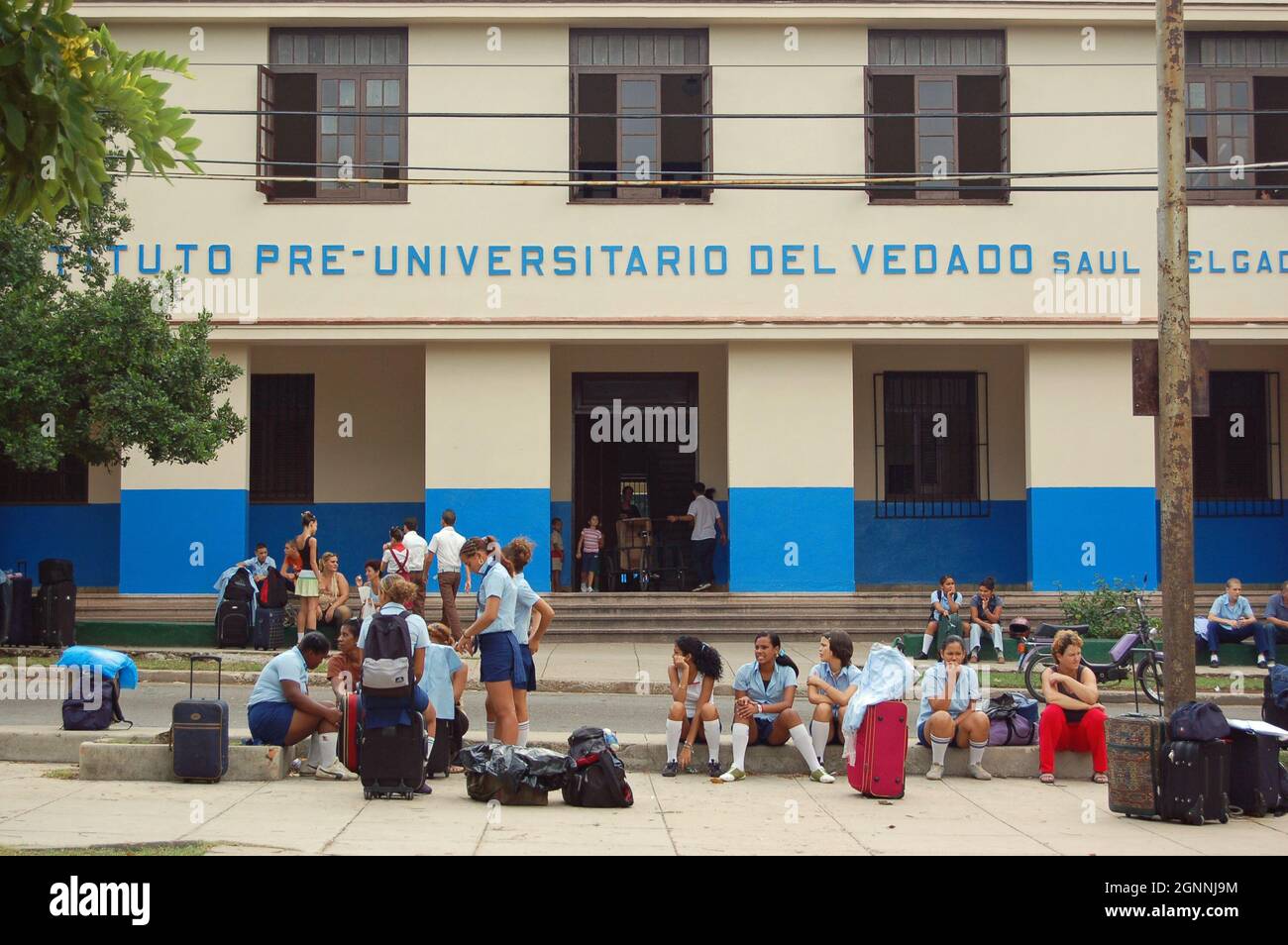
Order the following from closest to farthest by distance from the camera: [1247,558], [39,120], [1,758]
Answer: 1. [39,120]
2. [1,758]
3. [1247,558]

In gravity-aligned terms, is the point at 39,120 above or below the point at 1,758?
above

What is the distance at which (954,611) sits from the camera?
63.5ft

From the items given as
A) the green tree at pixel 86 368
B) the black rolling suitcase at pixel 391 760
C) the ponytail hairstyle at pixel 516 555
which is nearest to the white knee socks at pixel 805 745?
the ponytail hairstyle at pixel 516 555

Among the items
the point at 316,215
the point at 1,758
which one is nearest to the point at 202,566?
the point at 316,215

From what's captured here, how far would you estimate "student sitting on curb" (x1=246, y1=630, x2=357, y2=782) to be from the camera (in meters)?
11.0

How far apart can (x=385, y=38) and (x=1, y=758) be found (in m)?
14.0

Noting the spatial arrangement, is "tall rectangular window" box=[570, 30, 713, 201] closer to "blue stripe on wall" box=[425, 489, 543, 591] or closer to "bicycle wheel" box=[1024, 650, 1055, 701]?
"blue stripe on wall" box=[425, 489, 543, 591]

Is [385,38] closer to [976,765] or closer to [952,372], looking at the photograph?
[952,372]

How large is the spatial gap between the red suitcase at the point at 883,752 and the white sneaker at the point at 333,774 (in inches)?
148

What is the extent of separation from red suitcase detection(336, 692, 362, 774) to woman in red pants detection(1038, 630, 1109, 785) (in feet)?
17.1

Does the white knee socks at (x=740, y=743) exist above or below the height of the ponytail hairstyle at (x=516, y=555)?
below

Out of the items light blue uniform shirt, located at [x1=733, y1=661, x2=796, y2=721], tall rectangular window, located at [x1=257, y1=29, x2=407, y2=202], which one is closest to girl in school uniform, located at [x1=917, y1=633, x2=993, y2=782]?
light blue uniform shirt, located at [x1=733, y1=661, x2=796, y2=721]

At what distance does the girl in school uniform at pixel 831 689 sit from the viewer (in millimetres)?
11492

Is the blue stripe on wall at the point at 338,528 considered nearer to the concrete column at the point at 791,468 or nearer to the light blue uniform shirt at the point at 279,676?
the concrete column at the point at 791,468
